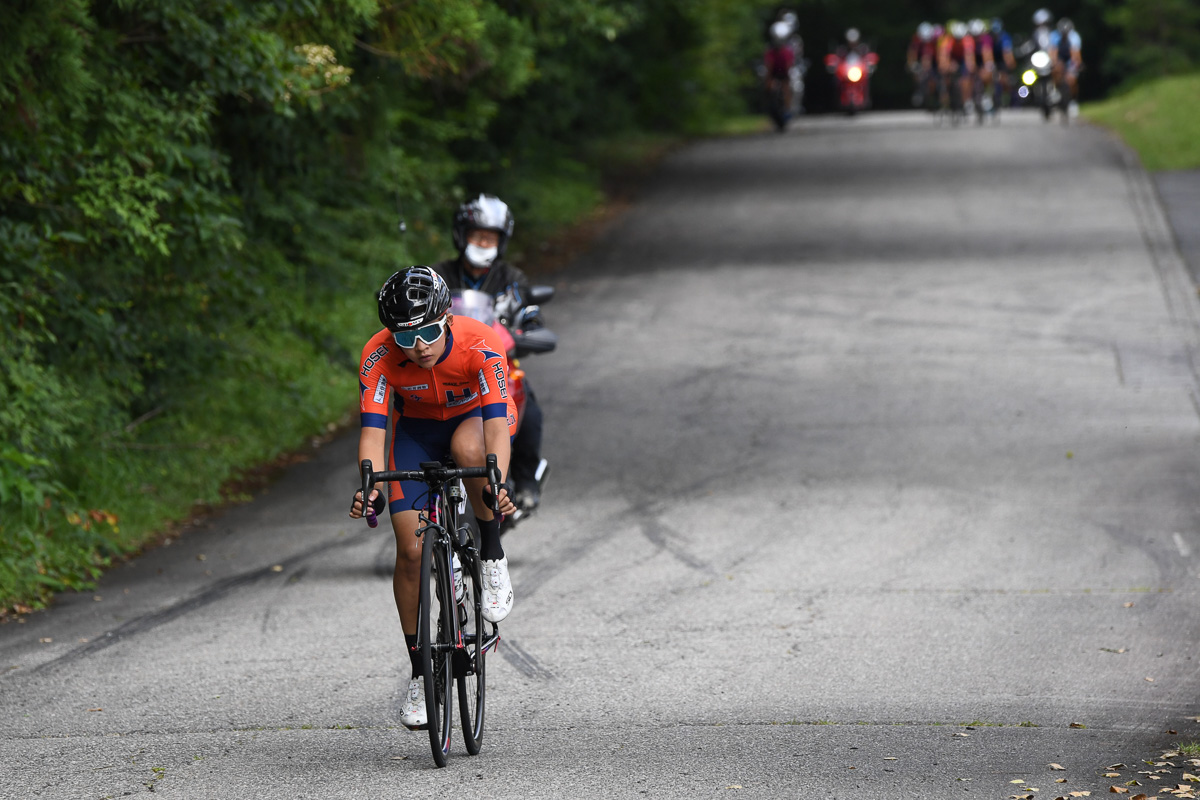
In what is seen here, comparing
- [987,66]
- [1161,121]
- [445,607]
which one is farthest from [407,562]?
[987,66]

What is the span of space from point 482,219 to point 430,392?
3.16 metres

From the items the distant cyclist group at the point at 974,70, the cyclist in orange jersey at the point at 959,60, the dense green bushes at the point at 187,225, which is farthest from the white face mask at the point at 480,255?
the cyclist in orange jersey at the point at 959,60

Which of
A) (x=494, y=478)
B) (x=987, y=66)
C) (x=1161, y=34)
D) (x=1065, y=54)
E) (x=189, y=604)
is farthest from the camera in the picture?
(x=1161, y=34)

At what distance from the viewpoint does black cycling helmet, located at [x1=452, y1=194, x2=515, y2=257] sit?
9.09 meters

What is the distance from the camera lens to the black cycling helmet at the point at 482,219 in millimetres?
9086

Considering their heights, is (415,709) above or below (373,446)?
below

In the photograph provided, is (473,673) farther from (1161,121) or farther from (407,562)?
(1161,121)

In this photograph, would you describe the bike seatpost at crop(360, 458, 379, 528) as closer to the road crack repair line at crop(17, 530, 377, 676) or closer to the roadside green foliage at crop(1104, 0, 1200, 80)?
the road crack repair line at crop(17, 530, 377, 676)

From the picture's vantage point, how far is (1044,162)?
87.7ft

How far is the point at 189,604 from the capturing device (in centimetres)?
891

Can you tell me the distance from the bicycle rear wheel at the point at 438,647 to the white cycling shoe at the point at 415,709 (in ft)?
0.37

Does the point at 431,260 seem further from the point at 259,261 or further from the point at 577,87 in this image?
the point at 577,87

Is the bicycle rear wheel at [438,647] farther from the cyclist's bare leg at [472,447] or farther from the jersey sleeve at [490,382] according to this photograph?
the jersey sleeve at [490,382]

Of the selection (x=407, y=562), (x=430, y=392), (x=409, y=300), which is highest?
(x=409, y=300)
